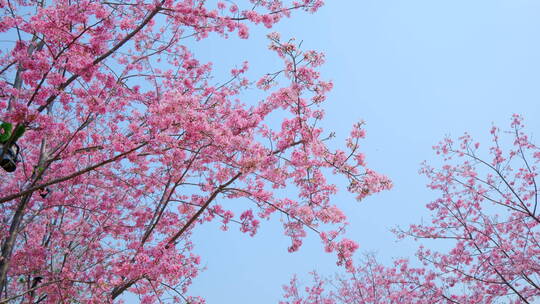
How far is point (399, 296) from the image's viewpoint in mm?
12391

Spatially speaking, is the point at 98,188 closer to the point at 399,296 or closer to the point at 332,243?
the point at 332,243

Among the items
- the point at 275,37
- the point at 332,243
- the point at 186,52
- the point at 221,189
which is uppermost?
the point at 186,52

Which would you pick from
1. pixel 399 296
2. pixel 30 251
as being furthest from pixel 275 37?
pixel 399 296

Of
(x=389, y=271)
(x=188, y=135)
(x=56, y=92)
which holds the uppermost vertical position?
(x=389, y=271)

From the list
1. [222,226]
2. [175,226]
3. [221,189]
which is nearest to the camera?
[221,189]

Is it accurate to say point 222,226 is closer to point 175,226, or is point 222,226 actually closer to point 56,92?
point 175,226

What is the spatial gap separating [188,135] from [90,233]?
14.3 feet

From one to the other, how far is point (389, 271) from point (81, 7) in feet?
43.6

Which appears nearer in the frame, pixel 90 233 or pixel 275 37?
pixel 275 37

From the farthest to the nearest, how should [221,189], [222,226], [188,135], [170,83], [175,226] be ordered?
[170,83]
[175,226]
[222,226]
[221,189]
[188,135]

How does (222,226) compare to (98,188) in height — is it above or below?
below

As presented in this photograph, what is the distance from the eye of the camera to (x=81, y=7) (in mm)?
5320

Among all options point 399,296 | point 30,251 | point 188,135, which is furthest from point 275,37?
point 399,296

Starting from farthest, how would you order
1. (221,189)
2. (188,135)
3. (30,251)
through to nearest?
(30,251)
(221,189)
(188,135)
